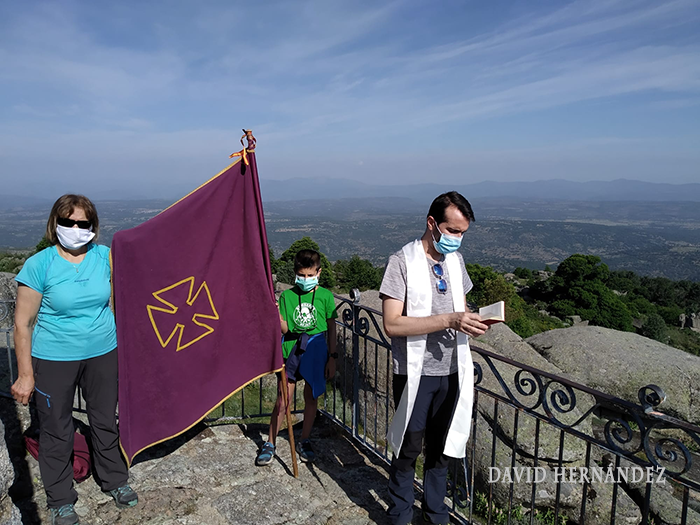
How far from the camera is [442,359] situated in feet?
9.52

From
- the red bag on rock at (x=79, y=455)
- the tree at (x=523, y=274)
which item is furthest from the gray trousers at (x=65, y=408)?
the tree at (x=523, y=274)

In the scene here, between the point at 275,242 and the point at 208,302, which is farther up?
the point at 208,302

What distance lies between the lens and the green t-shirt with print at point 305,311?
3852 mm

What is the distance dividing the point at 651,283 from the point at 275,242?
5857cm

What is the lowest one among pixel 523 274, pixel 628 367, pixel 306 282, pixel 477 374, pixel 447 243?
pixel 523 274

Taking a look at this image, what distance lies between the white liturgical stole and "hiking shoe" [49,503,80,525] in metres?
2.10

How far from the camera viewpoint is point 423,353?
9.28 ft

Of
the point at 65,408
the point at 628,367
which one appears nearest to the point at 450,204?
the point at 65,408

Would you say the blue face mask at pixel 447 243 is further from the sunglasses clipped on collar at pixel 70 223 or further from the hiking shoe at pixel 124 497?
the hiking shoe at pixel 124 497

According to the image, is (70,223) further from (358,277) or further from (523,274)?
(523,274)

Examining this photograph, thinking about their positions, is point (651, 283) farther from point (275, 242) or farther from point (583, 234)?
point (583, 234)

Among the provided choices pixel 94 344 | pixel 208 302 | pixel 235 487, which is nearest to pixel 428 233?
pixel 208 302

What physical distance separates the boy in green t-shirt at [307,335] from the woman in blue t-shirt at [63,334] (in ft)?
4.23

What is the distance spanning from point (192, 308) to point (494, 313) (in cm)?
214
